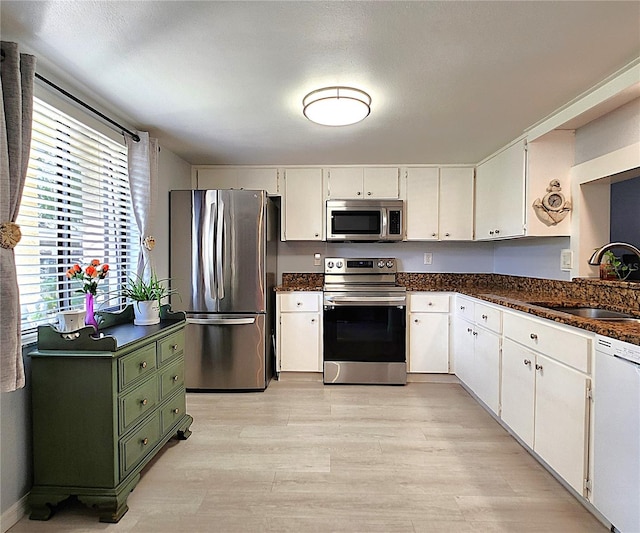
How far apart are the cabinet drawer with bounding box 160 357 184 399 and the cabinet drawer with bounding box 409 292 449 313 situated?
7.05 feet

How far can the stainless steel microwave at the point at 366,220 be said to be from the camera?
12.5 ft

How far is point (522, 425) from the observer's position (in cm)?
229

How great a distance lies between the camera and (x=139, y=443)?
198cm

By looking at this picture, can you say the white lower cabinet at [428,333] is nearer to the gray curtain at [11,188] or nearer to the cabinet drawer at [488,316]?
the cabinet drawer at [488,316]

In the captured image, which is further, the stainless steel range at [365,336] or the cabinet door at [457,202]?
the cabinet door at [457,202]

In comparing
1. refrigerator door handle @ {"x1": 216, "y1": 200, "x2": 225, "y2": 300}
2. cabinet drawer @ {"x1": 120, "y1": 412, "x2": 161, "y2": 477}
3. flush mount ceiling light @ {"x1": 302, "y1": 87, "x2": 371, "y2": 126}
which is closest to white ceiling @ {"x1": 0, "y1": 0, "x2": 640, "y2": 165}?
flush mount ceiling light @ {"x1": 302, "y1": 87, "x2": 371, "y2": 126}

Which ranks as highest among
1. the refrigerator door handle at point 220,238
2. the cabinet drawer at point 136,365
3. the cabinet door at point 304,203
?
the cabinet door at point 304,203

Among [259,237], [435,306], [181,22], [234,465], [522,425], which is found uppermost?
[181,22]

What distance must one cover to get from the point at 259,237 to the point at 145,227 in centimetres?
96

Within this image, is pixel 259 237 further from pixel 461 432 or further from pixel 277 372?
pixel 461 432

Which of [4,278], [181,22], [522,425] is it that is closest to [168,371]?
[4,278]

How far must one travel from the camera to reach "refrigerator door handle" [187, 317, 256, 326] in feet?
11.1

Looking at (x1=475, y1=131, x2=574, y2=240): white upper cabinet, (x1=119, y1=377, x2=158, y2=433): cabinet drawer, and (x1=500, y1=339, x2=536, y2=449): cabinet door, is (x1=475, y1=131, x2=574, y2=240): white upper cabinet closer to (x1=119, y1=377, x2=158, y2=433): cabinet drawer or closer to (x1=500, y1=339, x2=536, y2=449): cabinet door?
(x1=500, y1=339, x2=536, y2=449): cabinet door

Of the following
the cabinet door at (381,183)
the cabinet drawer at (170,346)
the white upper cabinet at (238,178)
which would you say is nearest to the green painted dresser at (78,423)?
the cabinet drawer at (170,346)
